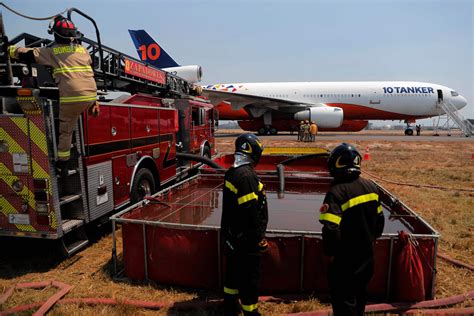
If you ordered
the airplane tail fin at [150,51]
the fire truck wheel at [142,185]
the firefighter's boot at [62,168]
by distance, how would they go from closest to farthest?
the firefighter's boot at [62,168]
the fire truck wheel at [142,185]
the airplane tail fin at [150,51]

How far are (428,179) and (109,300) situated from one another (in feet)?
34.3

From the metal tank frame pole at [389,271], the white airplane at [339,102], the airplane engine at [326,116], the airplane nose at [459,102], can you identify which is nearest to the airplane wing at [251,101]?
the white airplane at [339,102]

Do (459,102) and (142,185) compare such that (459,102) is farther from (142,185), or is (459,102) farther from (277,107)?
(142,185)

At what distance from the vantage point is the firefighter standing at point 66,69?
3902 millimetres

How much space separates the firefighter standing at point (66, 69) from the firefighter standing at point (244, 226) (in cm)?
215

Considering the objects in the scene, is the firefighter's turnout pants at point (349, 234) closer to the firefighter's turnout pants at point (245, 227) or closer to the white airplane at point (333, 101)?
the firefighter's turnout pants at point (245, 227)

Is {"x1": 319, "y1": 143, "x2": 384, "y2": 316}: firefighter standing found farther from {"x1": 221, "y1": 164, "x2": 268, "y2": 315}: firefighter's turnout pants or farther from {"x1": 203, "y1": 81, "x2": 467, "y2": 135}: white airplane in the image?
{"x1": 203, "y1": 81, "x2": 467, "y2": 135}: white airplane

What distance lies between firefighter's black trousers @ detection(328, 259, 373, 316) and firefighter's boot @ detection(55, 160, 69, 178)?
3.36m

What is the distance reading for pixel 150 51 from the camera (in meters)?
26.5

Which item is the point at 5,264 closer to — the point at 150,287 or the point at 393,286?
the point at 150,287

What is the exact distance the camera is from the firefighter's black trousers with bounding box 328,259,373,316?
271 cm

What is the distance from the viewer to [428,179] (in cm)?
1077

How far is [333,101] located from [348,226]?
93.3ft

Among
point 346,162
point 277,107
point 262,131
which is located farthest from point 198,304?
point 262,131
